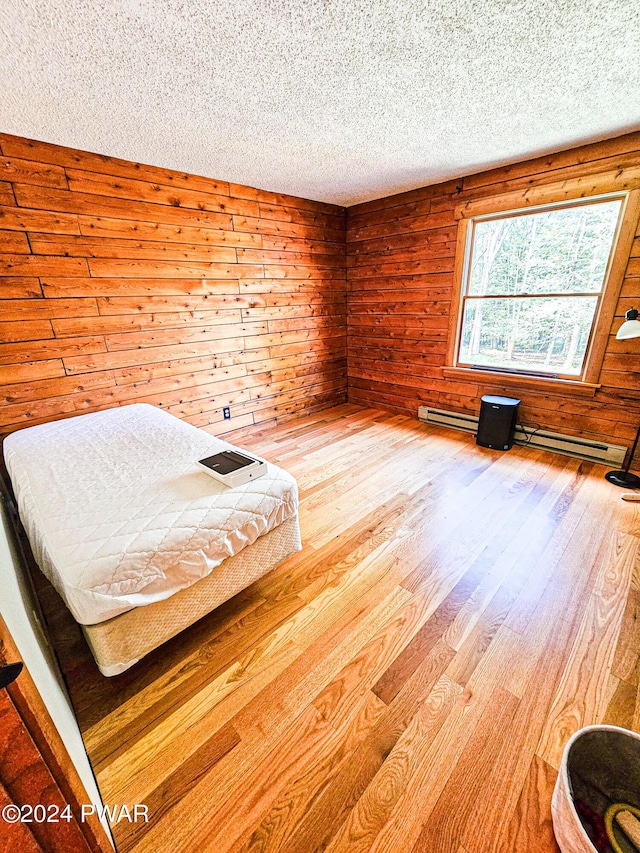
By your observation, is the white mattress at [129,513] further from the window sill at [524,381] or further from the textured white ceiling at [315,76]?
the window sill at [524,381]

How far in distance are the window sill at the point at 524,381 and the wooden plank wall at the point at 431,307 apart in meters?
0.05

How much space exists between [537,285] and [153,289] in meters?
3.13

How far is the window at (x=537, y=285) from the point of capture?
8.60ft

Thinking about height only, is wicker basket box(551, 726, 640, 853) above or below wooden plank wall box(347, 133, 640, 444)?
below

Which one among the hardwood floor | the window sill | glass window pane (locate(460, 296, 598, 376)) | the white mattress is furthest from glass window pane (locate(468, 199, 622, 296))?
the white mattress

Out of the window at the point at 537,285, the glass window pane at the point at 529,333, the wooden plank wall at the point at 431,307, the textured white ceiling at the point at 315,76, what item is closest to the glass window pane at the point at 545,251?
the window at the point at 537,285

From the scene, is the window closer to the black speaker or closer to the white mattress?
the black speaker

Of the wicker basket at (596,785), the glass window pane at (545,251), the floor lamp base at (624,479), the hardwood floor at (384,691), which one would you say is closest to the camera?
the wicker basket at (596,785)

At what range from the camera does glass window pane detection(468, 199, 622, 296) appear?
8.50 ft

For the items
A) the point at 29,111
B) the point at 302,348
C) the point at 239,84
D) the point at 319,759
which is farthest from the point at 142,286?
the point at 319,759

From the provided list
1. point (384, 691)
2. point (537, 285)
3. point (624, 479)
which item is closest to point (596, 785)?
point (384, 691)

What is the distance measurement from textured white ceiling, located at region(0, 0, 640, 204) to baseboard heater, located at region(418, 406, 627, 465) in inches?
85.0

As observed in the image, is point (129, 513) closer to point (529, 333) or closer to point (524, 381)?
point (524, 381)

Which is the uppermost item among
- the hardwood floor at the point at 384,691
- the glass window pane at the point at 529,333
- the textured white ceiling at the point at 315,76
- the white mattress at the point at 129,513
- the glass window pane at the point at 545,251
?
the textured white ceiling at the point at 315,76
